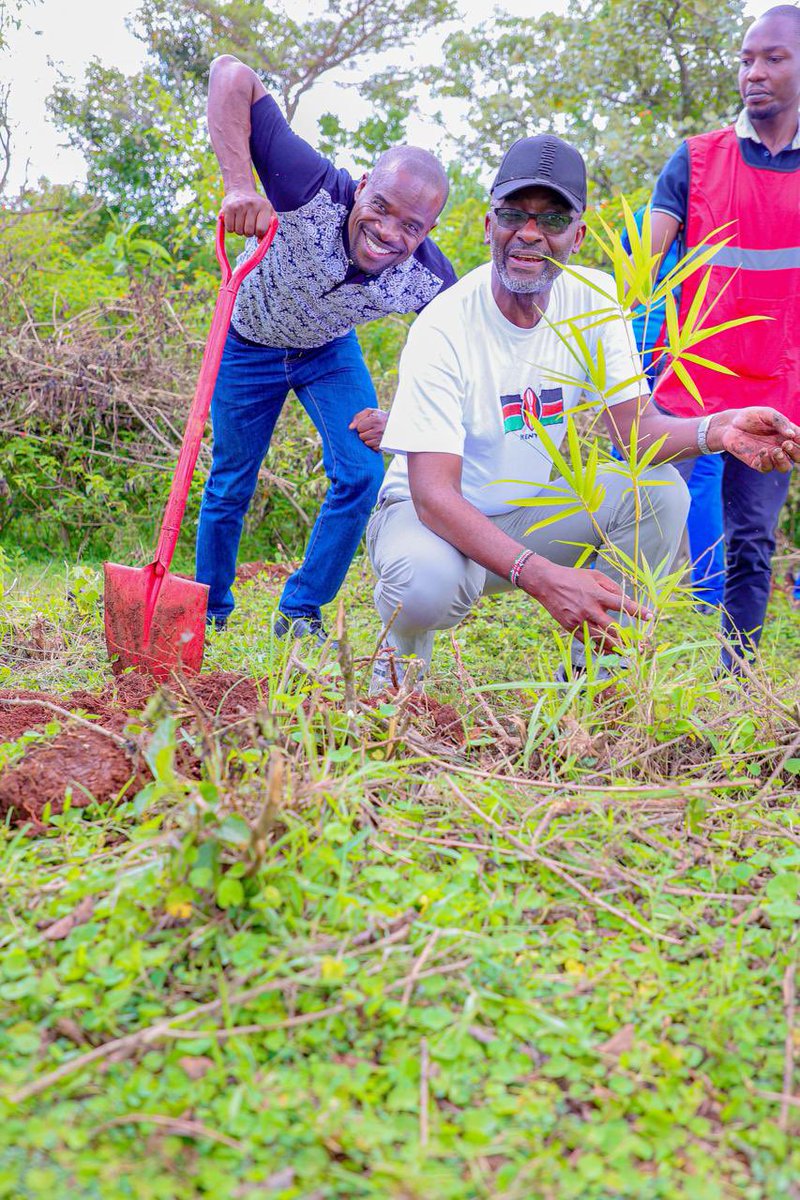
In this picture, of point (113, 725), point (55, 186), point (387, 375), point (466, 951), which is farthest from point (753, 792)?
point (55, 186)

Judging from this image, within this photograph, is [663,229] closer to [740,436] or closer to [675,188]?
[675,188]

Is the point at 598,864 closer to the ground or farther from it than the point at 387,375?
closer to the ground

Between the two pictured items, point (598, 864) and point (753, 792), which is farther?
point (753, 792)

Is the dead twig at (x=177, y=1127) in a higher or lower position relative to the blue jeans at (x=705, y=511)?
lower

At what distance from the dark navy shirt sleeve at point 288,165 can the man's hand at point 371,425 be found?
0.66m

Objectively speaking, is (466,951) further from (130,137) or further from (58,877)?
(130,137)

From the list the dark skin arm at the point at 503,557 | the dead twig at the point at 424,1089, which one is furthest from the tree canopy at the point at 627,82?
the dead twig at the point at 424,1089

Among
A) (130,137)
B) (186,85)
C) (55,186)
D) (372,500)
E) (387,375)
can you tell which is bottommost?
(372,500)

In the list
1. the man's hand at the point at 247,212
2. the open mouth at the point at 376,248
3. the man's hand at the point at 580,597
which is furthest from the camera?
the open mouth at the point at 376,248

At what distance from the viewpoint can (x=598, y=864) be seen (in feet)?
6.13

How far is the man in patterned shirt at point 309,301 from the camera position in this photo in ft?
10.8

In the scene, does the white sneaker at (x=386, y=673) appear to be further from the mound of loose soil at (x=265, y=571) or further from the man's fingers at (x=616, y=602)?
the mound of loose soil at (x=265, y=571)

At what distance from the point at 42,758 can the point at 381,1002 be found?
3.13 feet

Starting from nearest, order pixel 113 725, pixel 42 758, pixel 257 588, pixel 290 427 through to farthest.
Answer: pixel 42 758 < pixel 113 725 < pixel 257 588 < pixel 290 427
